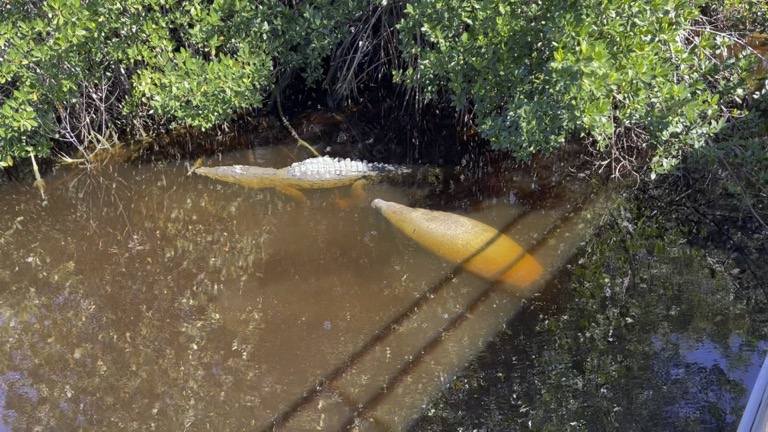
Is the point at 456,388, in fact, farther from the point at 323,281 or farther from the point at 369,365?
the point at 323,281

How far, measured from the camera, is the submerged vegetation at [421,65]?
5543 mm

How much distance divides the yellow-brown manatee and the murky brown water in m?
0.16

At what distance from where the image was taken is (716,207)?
6.69m

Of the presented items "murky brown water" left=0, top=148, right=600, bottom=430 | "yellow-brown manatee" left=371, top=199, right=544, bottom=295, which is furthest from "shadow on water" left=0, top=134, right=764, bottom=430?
"yellow-brown manatee" left=371, top=199, right=544, bottom=295

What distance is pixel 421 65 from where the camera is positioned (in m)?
7.01

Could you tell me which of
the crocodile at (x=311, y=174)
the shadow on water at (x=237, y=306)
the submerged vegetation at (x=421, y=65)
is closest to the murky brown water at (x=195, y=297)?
the shadow on water at (x=237, y=306)

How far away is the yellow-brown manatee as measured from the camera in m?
5.81

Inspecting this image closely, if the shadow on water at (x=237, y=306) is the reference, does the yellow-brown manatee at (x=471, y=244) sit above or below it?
above

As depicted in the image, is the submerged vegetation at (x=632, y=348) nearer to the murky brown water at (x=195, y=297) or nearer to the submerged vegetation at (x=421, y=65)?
the murky brown water at (x=195, y=297)

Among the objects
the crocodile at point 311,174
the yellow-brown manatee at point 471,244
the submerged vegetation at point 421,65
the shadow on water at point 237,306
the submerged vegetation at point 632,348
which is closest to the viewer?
the submerged vegetation at point 632,348

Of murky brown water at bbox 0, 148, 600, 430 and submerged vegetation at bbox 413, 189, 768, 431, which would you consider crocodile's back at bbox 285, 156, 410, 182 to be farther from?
submerged vegetation at bbox 413, 189, 768, 431

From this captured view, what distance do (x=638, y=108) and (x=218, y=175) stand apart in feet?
15.9

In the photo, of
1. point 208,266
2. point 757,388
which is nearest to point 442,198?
point 208,266

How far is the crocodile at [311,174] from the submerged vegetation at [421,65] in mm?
809
